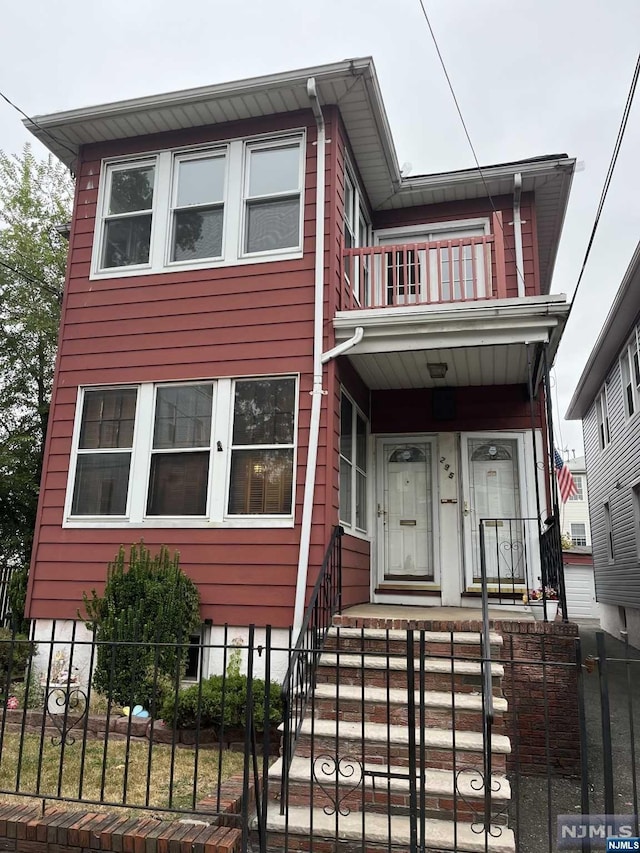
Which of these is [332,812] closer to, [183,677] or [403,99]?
[183,677]

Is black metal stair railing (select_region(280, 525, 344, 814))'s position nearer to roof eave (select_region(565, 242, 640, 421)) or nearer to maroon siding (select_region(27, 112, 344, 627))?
maroon siding (select_region(27, 112, 344, 627))

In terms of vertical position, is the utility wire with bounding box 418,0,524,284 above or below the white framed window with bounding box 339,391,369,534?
above

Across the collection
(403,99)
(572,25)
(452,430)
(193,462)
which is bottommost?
(193,462)

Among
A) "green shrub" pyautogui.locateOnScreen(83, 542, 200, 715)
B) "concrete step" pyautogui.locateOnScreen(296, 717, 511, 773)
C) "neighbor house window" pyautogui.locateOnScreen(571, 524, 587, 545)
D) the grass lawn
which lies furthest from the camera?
"neighbor house window" pyautogui.locateOnScreen(571, 524, 587, 545)

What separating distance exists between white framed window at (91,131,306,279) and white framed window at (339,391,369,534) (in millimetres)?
1870

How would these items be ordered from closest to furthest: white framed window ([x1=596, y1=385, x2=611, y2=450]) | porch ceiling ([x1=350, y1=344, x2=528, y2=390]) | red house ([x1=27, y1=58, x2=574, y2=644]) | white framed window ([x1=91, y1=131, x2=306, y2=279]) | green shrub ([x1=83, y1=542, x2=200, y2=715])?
1. green shrub ([x1=83, y1=542, x2=200, y2=715])
2. red house ([x1=27, y1=58, x2=574, y2=644])
3. porch ceiling ([x1=350, y1=344, x2=528, y2=390])
4. white framed window ([x1=91, y1=131, x2=306, y2=279])
5. white framed window ([x1=596, y1=385, x2=611, y2=450])

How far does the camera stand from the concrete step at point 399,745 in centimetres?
417

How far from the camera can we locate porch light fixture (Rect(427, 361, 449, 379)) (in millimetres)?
7020

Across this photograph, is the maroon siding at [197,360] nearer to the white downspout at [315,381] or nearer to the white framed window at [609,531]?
the white downspout at [315,381]

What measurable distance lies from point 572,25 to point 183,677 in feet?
26.7

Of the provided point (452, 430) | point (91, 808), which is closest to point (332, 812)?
point (91, 808)

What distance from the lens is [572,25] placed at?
712 cm

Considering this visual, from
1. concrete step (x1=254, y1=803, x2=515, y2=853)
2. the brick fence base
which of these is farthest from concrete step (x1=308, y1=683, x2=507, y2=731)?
the brick fence base

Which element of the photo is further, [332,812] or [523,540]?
[523,540]
